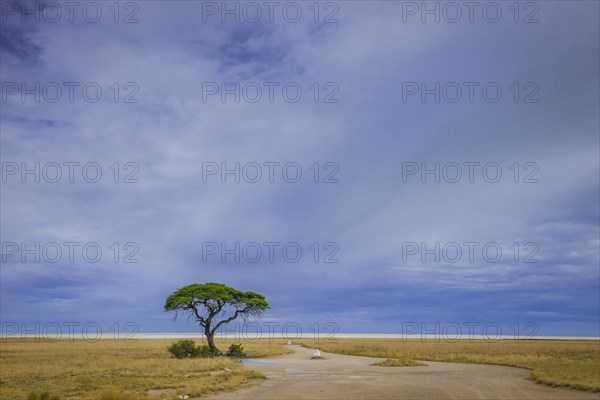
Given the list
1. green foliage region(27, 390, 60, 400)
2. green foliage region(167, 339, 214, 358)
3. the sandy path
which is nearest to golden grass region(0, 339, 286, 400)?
green foliage region(27, 390, 60, 400)

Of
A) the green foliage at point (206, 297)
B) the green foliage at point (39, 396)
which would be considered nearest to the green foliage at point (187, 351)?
the green foliage at point (206, 297)

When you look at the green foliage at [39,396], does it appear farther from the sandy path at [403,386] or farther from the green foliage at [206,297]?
the green foliage at [206,297]

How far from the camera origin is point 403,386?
2447 centimetres

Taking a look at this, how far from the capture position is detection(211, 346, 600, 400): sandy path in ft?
70.1

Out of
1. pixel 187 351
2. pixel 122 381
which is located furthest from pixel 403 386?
pixel 187 351

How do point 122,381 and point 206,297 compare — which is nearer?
point 122,381

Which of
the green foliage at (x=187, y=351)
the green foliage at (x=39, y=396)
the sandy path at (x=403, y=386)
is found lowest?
the green foliage at (x=187, y=351)

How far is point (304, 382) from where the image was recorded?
2650 cm

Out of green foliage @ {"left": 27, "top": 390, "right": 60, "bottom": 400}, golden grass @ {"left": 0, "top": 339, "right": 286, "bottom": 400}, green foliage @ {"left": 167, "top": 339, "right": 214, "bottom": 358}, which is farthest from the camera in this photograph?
green foliage @ {"left": 167, "top": 339, "right": 214, "bottom": 358}

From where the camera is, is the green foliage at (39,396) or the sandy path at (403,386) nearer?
the green foliage at (39,396)

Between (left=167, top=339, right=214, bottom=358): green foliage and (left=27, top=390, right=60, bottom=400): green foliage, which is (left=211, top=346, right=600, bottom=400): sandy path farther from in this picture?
(left=167, top=339, right=214, bottom=358): green foliage

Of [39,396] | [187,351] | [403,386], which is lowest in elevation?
[187,351]

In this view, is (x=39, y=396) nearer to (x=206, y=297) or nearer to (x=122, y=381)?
(x=122, y=381)

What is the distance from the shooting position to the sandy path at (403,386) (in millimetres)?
21359
